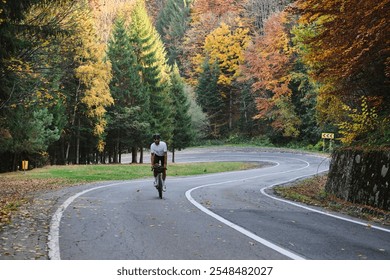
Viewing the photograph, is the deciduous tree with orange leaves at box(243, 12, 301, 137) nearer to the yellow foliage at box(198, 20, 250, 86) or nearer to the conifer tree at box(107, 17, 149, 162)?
the yellow foliage at box(198, 20, 250, 86)

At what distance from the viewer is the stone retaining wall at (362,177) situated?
34.1ft

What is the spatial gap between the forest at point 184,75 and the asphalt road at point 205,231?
4099 mm

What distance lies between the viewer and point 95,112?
32.4 meters

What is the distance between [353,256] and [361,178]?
660cm

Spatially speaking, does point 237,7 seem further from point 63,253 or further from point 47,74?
point 63,253

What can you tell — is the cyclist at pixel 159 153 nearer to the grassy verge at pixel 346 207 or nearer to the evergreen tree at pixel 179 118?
the grassy verge at pixel 346 207

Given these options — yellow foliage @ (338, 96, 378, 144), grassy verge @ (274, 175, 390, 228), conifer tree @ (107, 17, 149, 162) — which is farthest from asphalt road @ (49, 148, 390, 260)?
conifer tree @ (107, 17, 149, 162)

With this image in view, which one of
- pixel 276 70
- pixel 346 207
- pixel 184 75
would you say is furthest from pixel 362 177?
pixel 184 75

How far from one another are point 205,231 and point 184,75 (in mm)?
63741

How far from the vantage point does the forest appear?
11.7 m

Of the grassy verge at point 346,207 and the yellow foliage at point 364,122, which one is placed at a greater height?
the yellow foliage at point 364,122

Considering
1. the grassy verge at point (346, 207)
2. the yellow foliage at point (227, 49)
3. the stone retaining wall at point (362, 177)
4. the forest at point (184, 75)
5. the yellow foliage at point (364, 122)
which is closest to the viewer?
the grassy verge at point (346, 207)

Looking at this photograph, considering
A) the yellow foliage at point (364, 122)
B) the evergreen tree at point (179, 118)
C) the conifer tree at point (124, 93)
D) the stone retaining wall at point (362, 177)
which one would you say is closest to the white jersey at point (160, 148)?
the stone retaining wall at point (362, 177)

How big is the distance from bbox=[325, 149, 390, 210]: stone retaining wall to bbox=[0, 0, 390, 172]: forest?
1.79 ft
